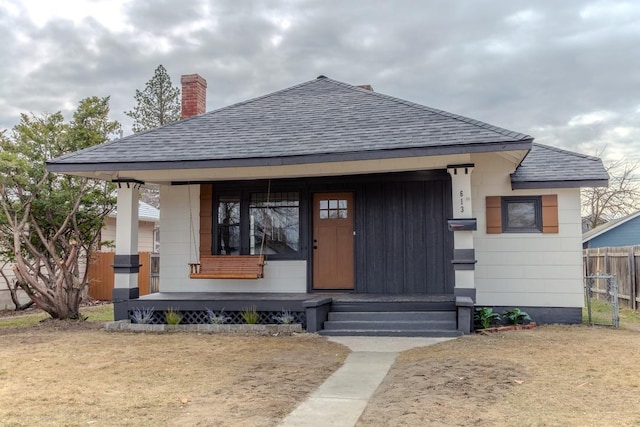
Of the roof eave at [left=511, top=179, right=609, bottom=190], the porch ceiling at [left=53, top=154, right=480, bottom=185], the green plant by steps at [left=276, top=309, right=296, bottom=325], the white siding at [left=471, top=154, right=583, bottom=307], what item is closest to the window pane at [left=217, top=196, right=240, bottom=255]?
the porch ceiling at [left=53, top=154, right=480, bottom=185]

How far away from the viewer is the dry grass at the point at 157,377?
4.02 m

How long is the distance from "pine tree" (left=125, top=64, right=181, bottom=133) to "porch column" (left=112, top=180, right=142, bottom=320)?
22097 mm

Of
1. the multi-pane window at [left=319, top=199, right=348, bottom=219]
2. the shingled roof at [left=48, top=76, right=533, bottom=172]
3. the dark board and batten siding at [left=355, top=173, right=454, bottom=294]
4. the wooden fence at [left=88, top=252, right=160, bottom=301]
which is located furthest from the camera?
the wooden fence at [left=88, top=252, right=160, bottom=301]

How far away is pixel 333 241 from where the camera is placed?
10.0 metres

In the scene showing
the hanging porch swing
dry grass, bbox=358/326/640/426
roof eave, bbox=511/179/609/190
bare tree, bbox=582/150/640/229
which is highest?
bare tree, bbox=582/150/640/229

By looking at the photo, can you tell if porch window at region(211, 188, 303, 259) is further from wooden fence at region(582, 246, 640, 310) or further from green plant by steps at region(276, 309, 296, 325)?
wooden fence at region(582, 246, 640, 310)

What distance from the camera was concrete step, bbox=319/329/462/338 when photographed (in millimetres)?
7688

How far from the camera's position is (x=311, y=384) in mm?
4934

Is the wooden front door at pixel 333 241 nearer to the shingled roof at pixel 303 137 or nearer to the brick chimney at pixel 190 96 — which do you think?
the shingled roof at pixel 303 137

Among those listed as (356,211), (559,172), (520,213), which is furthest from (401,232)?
(559,172)

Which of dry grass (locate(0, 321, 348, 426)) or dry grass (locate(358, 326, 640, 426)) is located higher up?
dry grass (locate(358, 326, 640, 426))

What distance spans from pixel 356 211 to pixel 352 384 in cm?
524

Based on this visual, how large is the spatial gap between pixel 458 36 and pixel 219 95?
14.0 meters

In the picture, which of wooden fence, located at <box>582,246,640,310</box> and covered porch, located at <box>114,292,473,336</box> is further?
wooden fence, located at <box>582,246,640,310</box>
